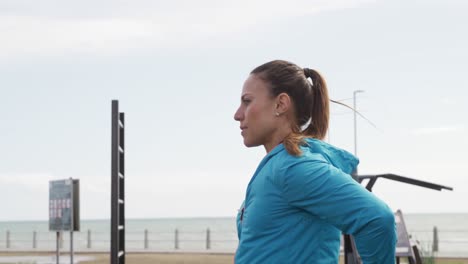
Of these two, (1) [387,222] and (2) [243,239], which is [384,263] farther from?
(2) [243,239]

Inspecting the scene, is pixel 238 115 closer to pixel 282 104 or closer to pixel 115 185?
pixel 282 104

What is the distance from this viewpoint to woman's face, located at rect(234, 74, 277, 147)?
1.99 meters

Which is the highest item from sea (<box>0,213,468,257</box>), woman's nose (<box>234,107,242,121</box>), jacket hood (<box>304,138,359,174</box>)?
woman's nose (<box>234,107,242,121</box>)

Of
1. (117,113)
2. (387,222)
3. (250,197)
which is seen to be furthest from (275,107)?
(117,113)

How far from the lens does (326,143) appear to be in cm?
203

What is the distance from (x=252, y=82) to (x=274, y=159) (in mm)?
218

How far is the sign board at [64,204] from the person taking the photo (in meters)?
13.0

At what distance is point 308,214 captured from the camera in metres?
1.89

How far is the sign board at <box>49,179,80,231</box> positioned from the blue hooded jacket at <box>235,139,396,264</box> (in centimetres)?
1128

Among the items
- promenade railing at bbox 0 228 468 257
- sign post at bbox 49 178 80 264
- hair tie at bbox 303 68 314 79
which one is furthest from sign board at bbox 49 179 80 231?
hair tie at bbox 303 68 314 79

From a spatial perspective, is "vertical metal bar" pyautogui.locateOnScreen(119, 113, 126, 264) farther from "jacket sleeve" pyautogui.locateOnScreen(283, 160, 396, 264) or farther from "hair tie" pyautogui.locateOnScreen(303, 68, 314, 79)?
"jacket sleeve" pyautogui.locateOnScreen(283, 160, 396, 264)

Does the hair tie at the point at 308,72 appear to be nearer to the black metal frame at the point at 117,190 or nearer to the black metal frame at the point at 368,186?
the black metal frame at the point at 368,186

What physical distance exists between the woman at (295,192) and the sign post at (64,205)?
11.2m

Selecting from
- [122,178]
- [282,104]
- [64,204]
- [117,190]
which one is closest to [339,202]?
[282,104]
